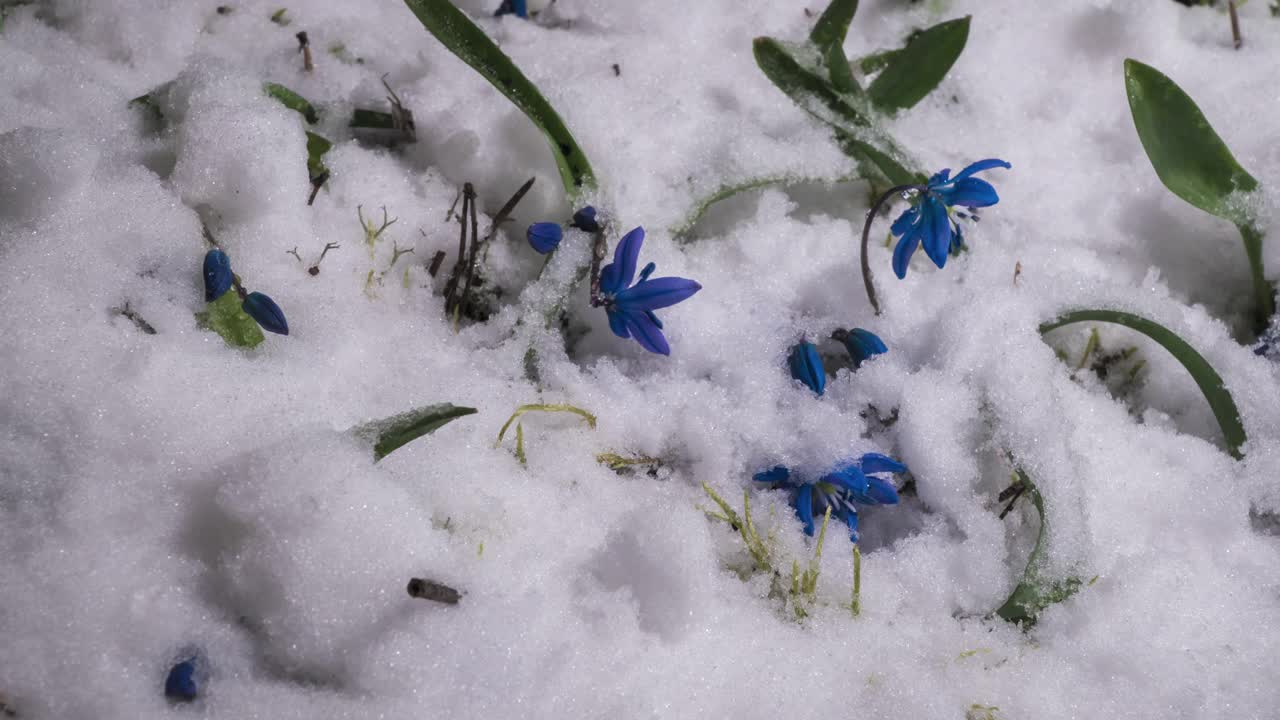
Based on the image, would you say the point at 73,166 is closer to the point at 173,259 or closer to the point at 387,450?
the point at 173,259

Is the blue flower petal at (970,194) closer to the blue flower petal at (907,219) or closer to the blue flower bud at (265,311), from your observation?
the blue flower petal at (907,219)

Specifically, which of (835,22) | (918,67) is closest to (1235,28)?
(918,67)

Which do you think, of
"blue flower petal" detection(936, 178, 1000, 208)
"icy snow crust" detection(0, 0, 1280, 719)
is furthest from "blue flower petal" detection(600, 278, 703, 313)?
"blue flower petal" detection(936, 178, 1000, 208)

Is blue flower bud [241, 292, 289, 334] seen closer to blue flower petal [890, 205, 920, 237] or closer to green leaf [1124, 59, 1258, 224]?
blue flower petal [890, 205, 920, 237]

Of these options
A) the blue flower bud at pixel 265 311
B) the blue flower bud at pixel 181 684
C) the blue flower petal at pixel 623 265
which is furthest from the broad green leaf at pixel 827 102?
the blue flower bud at pixel 181 684

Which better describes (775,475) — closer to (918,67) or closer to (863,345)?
(863,345)
